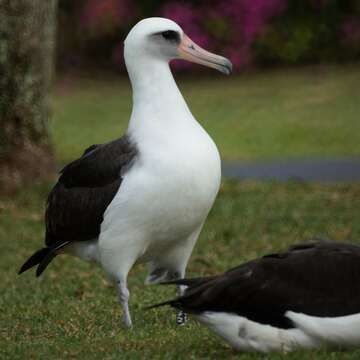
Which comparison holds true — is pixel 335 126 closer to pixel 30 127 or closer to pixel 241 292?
pixel 30 127

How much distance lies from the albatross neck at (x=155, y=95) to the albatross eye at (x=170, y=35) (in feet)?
0.53

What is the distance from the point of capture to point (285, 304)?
5316mm

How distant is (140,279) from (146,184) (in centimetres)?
317

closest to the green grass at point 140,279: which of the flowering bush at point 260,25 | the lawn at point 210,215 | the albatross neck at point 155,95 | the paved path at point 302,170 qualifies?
the lawn at point 210,215

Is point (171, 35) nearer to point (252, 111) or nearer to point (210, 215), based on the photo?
point (210, 215)

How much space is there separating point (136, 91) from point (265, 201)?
6430 millimetres

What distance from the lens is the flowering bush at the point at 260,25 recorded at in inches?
A: 1108

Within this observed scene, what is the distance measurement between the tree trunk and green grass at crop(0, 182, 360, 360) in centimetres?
34

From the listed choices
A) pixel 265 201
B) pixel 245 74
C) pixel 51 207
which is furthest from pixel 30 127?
pixel 245 74

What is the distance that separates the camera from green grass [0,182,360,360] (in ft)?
19.4

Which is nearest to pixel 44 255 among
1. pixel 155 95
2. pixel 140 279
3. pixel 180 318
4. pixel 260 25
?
pixel 180 318

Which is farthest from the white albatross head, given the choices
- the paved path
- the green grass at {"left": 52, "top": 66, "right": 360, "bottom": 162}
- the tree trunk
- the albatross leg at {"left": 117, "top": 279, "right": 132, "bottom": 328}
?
the green grass at {"left": 52, "top": 66, "right": 360, "bottom": 162}

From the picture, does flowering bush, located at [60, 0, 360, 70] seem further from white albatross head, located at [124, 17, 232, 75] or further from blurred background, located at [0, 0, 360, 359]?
white albatross head, located at [124, 17, 232, 75]

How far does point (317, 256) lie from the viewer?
546cm
